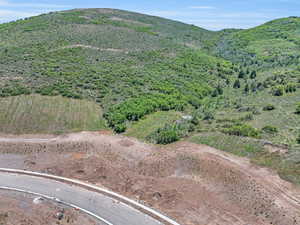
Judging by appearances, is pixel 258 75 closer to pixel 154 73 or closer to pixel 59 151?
pixel 154 73

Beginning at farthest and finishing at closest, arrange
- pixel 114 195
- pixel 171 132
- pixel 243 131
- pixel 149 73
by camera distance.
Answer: pixel 149 73 < pixel 171 132 < pixel 243 131 < pixel 114 195

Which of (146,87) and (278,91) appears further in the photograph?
(146,87)

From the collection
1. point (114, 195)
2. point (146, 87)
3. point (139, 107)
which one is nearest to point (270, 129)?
point (139, 107)

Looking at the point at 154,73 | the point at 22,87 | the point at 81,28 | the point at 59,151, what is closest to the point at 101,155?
the point at 59,151

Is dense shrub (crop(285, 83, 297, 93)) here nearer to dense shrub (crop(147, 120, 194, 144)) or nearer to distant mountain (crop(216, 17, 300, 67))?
dense shrub (crop(147, 120, 194, 144))

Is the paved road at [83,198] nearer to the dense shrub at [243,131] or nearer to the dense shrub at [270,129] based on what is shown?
the dense shrub at [243,131]

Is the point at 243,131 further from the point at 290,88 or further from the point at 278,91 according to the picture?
the point at 290,88
